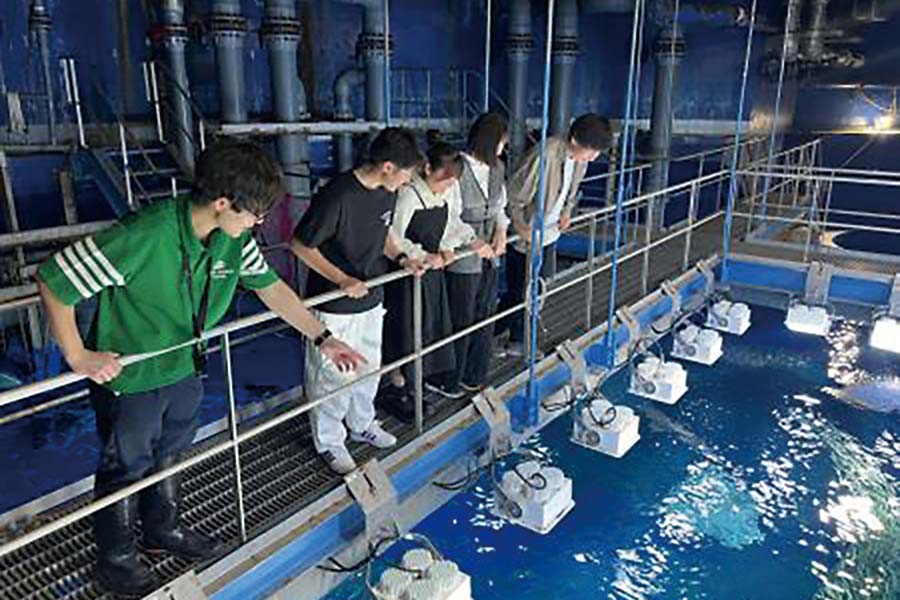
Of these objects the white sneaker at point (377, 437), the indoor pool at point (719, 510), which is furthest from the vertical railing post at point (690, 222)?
the white sneaker at point (377, 437)

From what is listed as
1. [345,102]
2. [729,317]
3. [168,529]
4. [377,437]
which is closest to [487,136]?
[377,437]

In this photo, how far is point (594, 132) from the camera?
377cm

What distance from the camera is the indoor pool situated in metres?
3.57

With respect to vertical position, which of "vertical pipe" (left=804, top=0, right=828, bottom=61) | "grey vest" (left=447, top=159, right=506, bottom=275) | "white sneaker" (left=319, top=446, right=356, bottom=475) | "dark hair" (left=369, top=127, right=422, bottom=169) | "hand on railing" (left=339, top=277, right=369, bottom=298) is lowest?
"white sneaker" (left=319, top=446, right=356, bottom=475)

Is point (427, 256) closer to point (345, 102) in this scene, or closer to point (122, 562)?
point (122, 562)

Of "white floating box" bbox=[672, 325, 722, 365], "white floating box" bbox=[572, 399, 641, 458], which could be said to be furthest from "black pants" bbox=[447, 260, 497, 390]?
"white floating box" bbox=[672, 325, 722, 365]

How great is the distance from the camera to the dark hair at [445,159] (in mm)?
3090

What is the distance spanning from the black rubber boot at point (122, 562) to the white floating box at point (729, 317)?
5705mm

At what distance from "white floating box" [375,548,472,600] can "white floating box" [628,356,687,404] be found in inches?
111

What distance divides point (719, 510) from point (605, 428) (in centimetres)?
83

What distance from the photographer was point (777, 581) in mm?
3562

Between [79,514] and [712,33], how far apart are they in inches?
485

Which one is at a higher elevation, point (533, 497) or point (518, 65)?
point (518, 65)

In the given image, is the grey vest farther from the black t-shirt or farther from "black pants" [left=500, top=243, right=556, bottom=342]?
the black t-shirt
